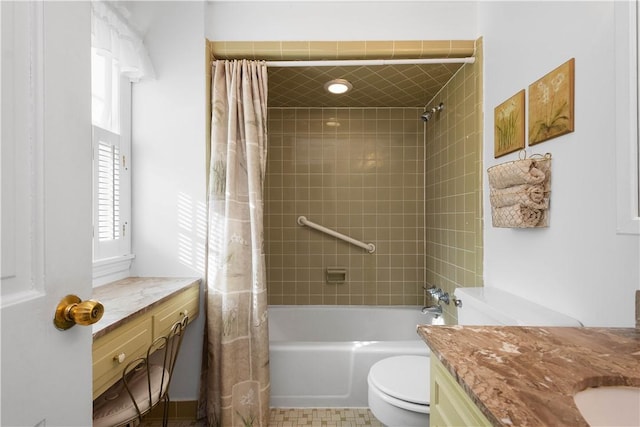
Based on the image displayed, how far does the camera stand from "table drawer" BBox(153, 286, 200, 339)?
139 centimetres

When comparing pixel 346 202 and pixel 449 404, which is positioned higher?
pixel 346 202

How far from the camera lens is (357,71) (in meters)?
2.00

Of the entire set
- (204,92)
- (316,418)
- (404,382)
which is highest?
(204,92)

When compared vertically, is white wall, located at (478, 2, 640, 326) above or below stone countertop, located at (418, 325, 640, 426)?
above

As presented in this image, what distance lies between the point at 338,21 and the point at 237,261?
1433 mm

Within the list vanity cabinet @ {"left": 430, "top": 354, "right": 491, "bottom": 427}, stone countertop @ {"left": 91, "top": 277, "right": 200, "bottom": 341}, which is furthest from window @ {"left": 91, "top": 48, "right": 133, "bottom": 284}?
vanity cabinet @ {"left": 430, "top": 354, "right": 491, "bottom": 427}

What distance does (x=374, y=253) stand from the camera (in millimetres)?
2721

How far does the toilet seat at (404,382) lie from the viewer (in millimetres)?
1282

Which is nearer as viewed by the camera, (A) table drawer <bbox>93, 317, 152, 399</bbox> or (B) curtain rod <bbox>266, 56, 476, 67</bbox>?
(A) table drawer <bbox>93, 317, 152, 399</bbox>

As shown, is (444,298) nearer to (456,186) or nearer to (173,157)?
(456,186)

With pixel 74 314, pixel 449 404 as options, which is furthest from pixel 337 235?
pixel 74 314

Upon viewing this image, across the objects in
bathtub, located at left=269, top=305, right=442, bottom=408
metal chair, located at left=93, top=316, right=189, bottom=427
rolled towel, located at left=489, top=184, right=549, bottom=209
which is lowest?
bathtub, located at left=269, top=305, right=442, bottom=408

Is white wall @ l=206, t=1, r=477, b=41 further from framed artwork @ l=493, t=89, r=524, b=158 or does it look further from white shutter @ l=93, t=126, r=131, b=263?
white shutter @ l=93, t=126, r=131, b=263

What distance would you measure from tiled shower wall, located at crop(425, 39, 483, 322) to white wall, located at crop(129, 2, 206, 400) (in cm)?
147
